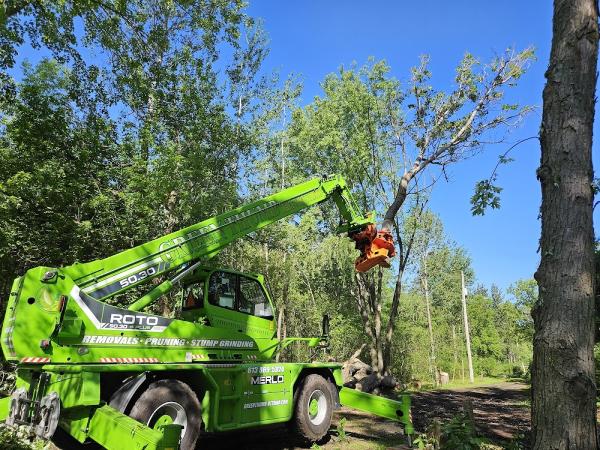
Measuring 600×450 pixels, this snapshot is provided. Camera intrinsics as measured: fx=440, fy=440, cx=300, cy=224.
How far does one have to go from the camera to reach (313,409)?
8.34m

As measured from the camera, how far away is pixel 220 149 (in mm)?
17094

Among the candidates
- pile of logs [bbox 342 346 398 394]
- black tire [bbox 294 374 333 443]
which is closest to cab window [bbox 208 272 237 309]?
black tire [bbox 294 374 333 443]

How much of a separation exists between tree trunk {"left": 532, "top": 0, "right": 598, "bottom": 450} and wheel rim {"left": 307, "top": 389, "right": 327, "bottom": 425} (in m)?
5.35

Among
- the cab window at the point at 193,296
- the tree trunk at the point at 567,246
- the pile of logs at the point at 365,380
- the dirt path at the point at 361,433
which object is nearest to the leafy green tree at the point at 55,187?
the cab window at the point at 193,296

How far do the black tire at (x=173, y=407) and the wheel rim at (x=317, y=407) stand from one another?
8.74 feet

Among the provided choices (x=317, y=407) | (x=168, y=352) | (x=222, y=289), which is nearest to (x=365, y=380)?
(x=317, y=407)

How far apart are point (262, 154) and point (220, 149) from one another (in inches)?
253

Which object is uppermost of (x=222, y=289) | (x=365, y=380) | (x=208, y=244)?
(x=208, y=244)

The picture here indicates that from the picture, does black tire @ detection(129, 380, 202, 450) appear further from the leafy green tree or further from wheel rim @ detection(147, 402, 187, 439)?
the leafy green tree

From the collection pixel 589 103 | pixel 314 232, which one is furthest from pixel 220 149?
pixel 589 103

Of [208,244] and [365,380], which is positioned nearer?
[208,244]

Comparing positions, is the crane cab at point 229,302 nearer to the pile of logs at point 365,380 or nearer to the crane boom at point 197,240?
the crane boom at point 197,240

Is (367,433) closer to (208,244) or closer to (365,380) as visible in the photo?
(208,244)

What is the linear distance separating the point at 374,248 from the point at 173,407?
466 cm
